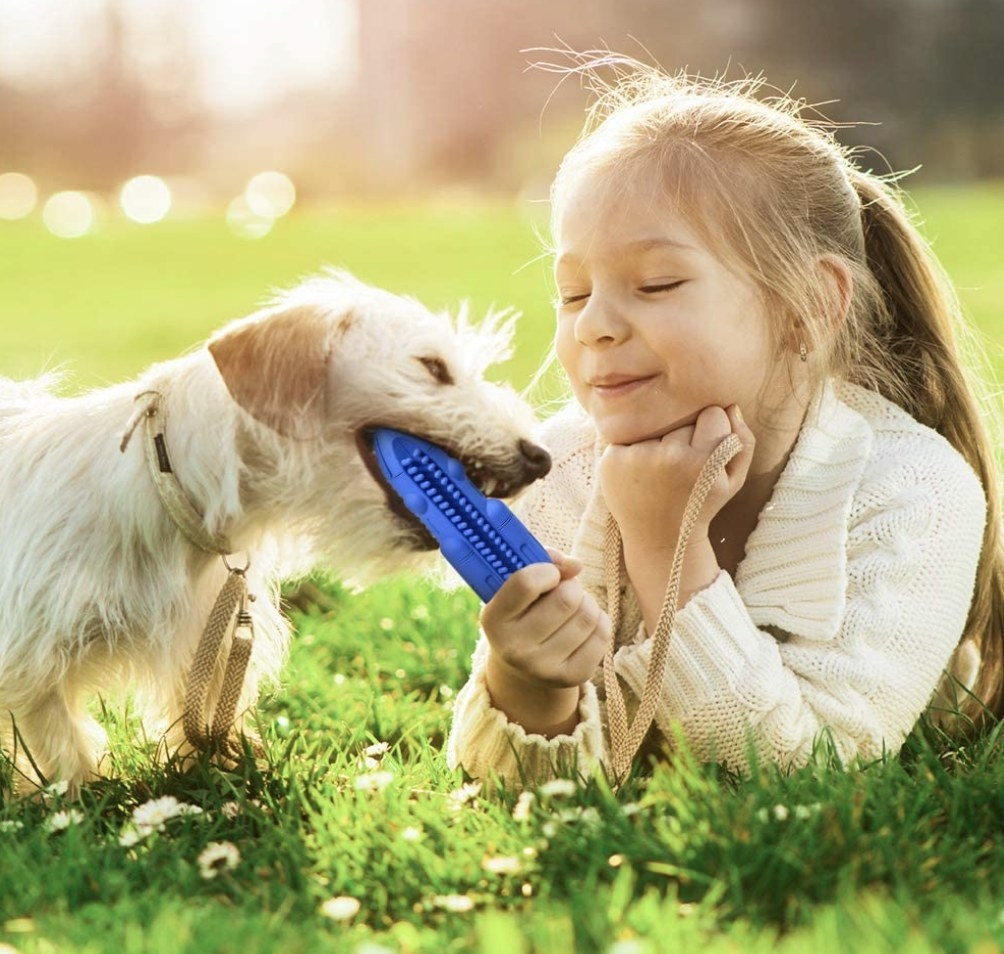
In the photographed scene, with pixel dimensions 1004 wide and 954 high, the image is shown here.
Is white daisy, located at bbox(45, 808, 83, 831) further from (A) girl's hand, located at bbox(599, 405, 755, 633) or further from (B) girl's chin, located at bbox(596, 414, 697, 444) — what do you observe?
(B) girl's chin, located at bbox(596, 414, 697, 444)

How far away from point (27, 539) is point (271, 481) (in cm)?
55

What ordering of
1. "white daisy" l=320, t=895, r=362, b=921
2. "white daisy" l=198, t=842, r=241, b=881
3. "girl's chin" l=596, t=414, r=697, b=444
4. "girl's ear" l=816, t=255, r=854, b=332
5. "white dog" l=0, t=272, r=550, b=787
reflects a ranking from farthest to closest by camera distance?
"girl's ear" l=816, t=255, r=854, b=332 < "girl's chin" l=596, t=414, r=697, b=444 < "white dog" l=0, t=272, r=550, b=787 < "white daisy" l=198, t=842, r=241, b=881 < "white daisy" l=320, t=895, r=362, b=921

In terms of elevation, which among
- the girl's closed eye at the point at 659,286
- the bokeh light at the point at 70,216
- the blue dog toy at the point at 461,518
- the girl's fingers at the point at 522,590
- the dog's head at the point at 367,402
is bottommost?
the bokeh light at the point at 70,216

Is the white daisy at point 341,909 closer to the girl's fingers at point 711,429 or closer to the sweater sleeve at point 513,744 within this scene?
the sweater sleeve at point 513,744

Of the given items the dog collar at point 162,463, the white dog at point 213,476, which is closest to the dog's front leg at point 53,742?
the white dog at point 213,476

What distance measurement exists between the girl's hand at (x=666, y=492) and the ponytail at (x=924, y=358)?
67cm

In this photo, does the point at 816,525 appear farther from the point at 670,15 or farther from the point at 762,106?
the point at 670,15

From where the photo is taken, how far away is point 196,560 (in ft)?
10.4

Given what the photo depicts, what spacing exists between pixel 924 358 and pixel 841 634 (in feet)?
2.98

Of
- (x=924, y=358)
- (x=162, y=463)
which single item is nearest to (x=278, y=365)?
(x=162, y=463)

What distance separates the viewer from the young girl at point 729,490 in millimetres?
3119

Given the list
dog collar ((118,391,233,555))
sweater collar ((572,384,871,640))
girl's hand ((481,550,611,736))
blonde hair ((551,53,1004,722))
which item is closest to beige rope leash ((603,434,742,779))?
girl's hand ((481,550,611,736))

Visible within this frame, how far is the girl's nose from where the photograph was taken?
316cm

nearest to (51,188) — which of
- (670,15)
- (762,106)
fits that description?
(670,15)
